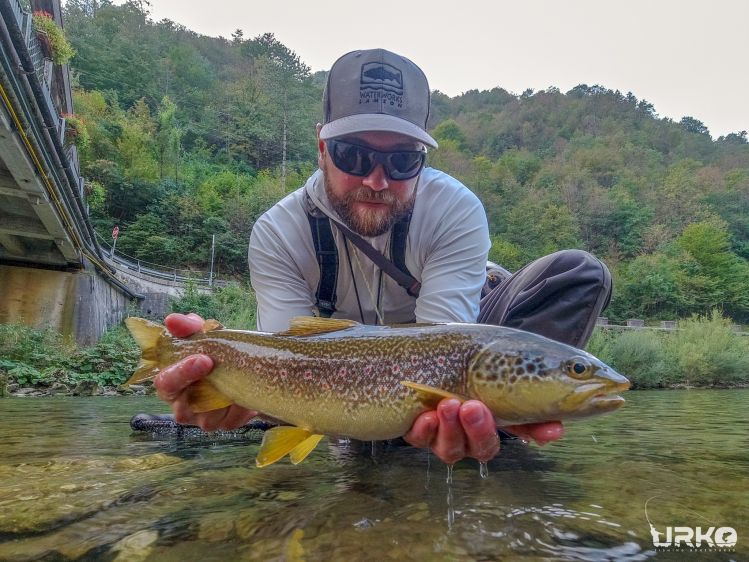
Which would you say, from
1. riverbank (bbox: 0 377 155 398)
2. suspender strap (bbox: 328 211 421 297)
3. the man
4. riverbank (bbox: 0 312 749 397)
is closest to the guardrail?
riverbank (bbox: 0 312 749 397)

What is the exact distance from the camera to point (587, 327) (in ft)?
10.3

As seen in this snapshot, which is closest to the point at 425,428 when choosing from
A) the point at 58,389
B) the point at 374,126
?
the point at 374,126

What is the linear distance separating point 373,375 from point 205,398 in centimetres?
89

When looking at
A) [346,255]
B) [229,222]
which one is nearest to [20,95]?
[346,255]

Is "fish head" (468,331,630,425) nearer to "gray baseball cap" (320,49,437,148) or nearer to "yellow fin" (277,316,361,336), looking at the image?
"yellow fin" (277,316,361,336)

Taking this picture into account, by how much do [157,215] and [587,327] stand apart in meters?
44.0

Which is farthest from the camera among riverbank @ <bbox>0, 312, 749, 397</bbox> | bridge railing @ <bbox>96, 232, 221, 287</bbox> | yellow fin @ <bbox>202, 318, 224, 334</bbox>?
bridge railing @ <bbox>96, 232, 221, 287</bbox>

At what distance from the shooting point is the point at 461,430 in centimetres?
189

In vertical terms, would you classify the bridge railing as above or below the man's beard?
below

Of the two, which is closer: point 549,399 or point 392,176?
point 549,399

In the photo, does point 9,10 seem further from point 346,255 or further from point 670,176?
point 670,176

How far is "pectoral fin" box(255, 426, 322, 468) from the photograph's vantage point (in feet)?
7.22

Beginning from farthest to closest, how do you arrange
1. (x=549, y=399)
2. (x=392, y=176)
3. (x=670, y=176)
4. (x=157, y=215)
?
1. (x=670, y=176)
2. (x=157, y=215)
3. (x=392, y=176)
4. (x=549, y=399)

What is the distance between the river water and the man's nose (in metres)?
1.59
